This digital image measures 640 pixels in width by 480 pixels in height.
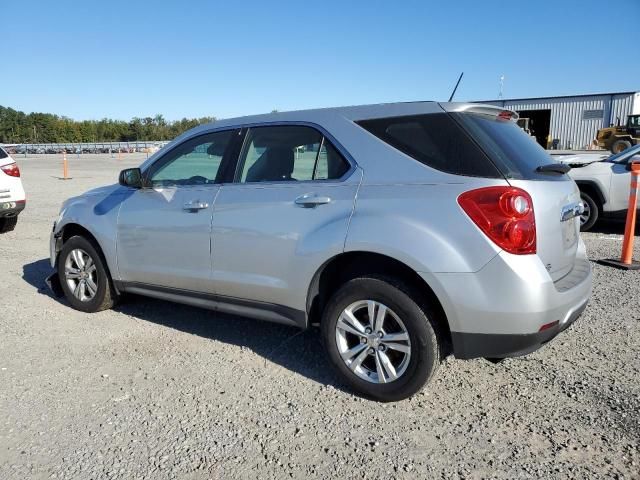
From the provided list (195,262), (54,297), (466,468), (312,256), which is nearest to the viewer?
(466,468)

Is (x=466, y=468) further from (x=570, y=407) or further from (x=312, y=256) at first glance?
(x=312, y=256)

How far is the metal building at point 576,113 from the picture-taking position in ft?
130

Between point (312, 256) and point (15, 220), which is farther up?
point (312, 256)

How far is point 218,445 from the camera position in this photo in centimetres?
279

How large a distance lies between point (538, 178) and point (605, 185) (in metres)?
6.15

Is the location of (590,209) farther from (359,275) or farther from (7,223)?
(7,223)

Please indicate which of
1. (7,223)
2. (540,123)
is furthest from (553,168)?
(540,123)

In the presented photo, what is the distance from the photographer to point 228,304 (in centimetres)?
384

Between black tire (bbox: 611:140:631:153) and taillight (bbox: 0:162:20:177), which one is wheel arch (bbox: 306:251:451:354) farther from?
black tire (bbox: 611:140:631:153)

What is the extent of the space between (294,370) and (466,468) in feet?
4.76

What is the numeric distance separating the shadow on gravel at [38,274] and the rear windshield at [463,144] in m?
4.16

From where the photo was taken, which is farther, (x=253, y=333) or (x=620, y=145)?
(x=620, y=145)

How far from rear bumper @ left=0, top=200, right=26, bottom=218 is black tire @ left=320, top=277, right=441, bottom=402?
23.6ft

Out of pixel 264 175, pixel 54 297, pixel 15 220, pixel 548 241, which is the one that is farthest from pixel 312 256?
pixel 15 220
